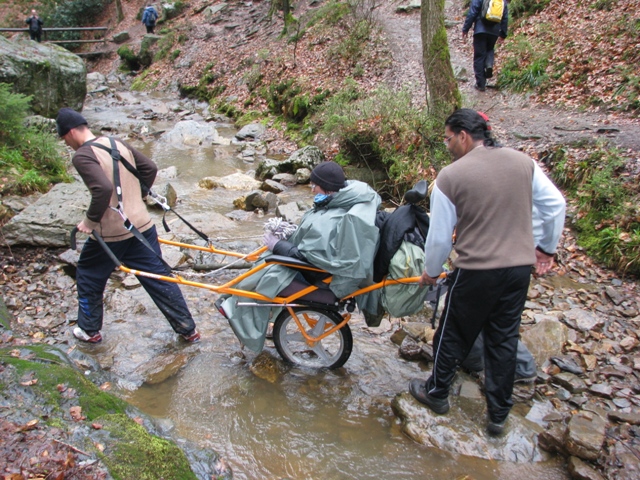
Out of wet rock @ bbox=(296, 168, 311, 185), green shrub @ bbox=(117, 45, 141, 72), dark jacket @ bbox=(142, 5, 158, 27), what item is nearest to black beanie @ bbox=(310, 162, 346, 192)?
wet rock @ bbox=(296, 168, 311, 185)

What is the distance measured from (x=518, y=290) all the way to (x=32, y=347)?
3587 mm

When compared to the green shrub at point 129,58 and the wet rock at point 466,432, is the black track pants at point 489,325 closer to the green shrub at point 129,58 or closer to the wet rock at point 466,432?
the wet rock at point 466,432

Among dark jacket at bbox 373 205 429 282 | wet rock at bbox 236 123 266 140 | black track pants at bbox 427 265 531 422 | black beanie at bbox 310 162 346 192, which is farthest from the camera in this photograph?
wet rock at bbox 236 123 266 140

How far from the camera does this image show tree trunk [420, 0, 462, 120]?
802 cm

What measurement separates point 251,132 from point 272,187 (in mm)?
5228

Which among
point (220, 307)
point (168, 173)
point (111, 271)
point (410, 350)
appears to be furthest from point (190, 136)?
point (410, 350)

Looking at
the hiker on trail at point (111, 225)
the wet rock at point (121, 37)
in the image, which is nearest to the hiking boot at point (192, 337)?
the hiker on trail at point (111, 225)

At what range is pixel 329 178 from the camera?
3.47 m

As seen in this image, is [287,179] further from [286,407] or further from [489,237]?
[489,237]

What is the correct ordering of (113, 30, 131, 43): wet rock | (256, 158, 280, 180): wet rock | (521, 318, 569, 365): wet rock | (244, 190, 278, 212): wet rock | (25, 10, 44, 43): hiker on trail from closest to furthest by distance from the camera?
(521, 318, 569, 365): wet rock, (244, 190, 278, 212): wet rock, (256, 158, 280, 180): wet rock, (25, 10, 44, 43): hiker on trail, (113, 30, 131, 43): wet rock

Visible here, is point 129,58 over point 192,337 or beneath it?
over

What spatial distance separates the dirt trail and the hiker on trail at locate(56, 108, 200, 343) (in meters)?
6.37

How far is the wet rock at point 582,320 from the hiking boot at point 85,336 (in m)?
4.92

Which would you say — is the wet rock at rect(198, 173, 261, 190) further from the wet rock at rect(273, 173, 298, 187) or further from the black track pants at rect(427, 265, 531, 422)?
the black track pants at rect(427, 265, 531, 422)
